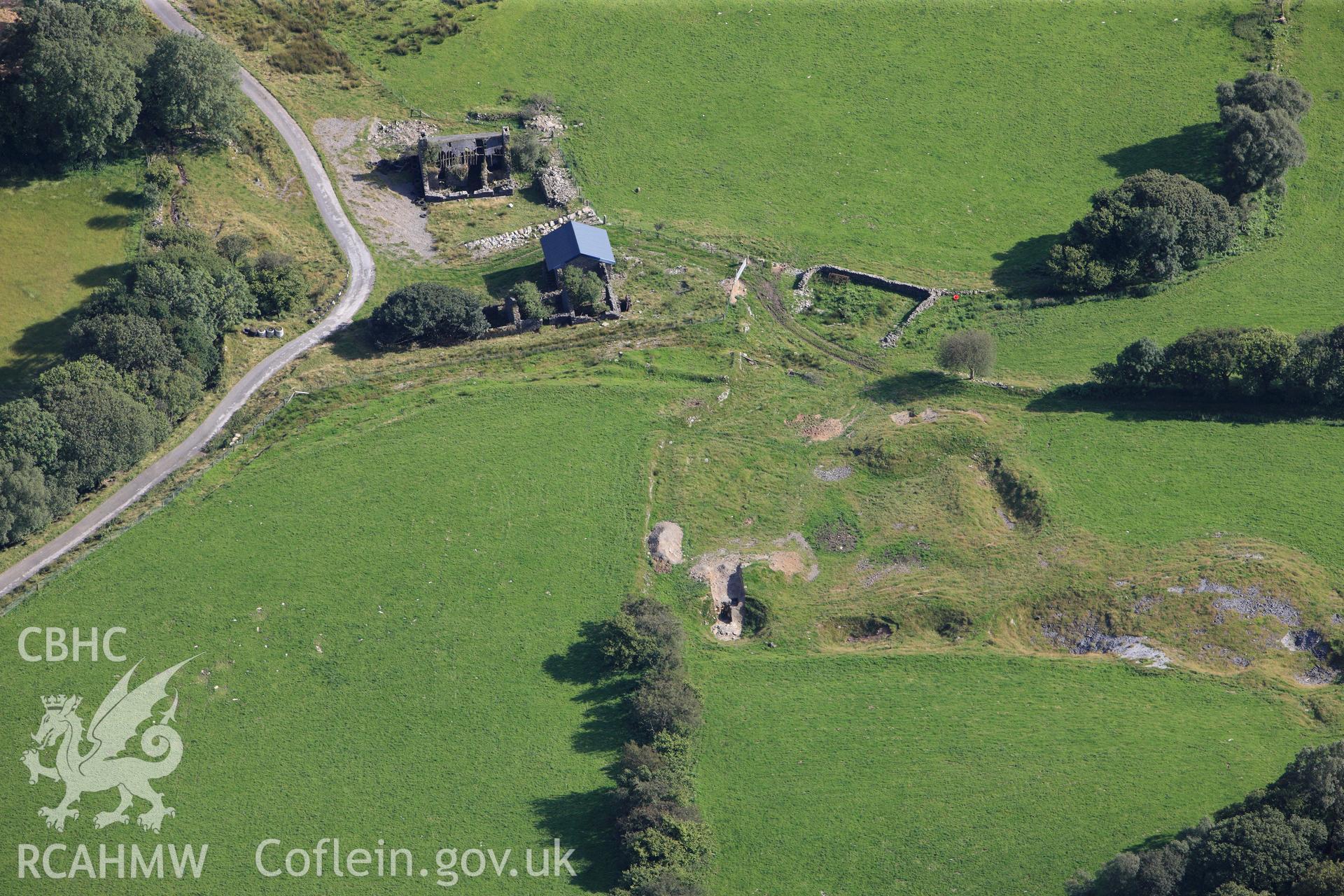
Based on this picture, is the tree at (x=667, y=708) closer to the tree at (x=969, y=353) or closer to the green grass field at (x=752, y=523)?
the green grass field at (x=752, y=523)

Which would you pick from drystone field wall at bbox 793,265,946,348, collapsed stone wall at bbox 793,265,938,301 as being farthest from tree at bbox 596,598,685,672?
collapsed stone wall at bbox 793,265,938,301

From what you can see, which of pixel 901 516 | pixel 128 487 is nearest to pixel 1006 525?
pixel 901 516

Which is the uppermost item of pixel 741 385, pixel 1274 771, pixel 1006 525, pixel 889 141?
pixel 889 141

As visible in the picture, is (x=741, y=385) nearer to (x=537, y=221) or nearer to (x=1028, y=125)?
(x=537, y=221)

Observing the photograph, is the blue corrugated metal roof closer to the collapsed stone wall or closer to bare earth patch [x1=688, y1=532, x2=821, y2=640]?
the collapsed stone wall

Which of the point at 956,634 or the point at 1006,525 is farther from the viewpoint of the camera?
the point at 1006,525

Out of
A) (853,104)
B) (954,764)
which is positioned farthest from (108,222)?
(954,764)

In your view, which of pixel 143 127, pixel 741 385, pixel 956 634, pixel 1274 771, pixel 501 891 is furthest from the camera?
pixel 143 127
